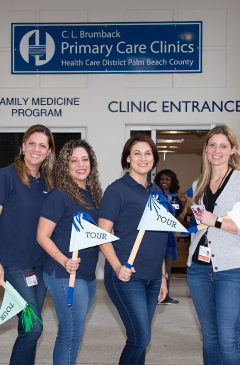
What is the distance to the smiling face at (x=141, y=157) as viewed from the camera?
251cm

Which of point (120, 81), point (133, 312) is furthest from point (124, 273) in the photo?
point (120, 81)

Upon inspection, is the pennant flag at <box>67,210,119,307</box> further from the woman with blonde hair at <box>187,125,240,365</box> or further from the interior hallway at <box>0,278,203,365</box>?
the interior hallway at <box>0,278,203,365</box>

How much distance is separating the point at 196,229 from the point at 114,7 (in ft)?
16.3

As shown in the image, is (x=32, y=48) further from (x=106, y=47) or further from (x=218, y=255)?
(x=218, y=255)

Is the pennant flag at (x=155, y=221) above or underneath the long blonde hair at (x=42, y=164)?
underneath

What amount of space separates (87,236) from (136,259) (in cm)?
34

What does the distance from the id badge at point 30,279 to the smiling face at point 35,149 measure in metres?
0.73

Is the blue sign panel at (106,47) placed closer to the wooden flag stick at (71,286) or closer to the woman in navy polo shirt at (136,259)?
the woman in navy polo shirt at (136,259)

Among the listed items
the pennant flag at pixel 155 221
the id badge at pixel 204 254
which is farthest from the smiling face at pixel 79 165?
the id badge at pixel 204 254

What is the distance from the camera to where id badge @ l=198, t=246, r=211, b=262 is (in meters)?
2.43

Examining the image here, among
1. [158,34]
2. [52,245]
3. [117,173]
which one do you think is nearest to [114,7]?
[158,34]

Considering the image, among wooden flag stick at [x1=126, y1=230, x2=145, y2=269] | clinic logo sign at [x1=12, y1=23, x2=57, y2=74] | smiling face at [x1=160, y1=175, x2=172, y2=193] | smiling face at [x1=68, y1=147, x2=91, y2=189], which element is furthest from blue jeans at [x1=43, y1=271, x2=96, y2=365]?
clinic logo sign at [x1=12, y1=23, x2=57, y2=74]

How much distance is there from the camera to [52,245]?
2.32 m

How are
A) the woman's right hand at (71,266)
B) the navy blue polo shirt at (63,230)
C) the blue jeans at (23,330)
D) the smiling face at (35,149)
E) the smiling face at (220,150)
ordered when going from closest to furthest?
1. the woman's right hand at (71,266)
2. the navy blue polo shirt at (63,230)
3. the blue jeans at (23,330)
4. the smiling face at (220,150)
5. the smiling face at (35,149)
